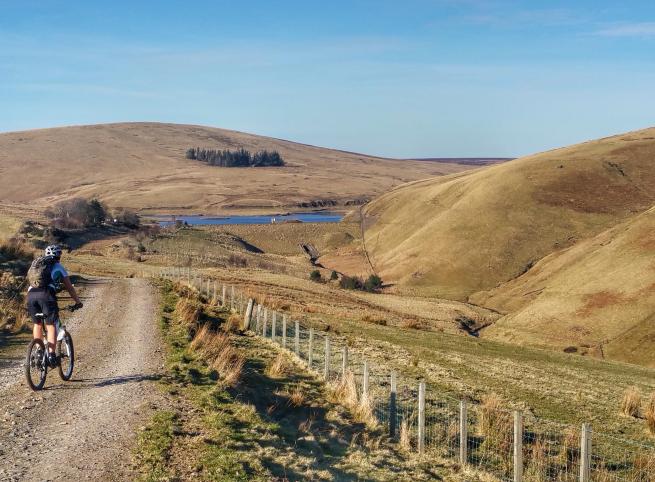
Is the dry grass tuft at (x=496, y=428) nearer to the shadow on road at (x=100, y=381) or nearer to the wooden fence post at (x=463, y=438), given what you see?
the wooden fence post at (x=463, y=438)

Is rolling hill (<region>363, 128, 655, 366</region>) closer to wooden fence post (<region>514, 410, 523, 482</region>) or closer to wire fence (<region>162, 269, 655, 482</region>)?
wire fence (<region>162, 269, 655, 482</region>)

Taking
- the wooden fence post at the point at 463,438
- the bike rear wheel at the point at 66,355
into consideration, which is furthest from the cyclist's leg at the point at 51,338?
the wooden fence post at the point at 463,438

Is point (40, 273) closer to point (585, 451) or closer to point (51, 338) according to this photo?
point (51, 338)

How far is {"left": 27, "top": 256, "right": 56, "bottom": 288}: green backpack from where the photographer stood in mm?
13398

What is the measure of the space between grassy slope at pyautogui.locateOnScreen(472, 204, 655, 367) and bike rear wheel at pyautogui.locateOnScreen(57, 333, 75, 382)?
4262cm

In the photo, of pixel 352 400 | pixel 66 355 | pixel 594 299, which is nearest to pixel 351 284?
pixel 594 299

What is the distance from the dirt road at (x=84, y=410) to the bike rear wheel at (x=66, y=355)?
0.22m

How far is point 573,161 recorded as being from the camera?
120 metres

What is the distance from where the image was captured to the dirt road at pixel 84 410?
32.9 ft

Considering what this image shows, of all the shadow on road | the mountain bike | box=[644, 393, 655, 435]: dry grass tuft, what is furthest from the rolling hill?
the mountain bike

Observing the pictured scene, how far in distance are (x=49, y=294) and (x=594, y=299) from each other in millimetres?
56270

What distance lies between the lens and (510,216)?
4050 inches

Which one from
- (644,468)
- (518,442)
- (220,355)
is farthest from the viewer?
(220,355)

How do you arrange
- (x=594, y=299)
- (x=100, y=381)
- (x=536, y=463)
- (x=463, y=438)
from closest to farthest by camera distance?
1. (x=463, y=438)
2. (x=536, y=463)
3. (x=100, y=381)
4. (x=594, y=299)
